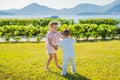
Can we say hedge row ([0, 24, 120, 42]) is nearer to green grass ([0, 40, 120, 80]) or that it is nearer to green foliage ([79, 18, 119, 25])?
green grass ([0, 40, 120, 80])

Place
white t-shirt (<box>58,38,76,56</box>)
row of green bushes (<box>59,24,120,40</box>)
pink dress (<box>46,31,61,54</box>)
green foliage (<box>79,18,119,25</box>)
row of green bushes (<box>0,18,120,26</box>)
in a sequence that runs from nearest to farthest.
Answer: white t-shirt (<box>58,38,76,56</box>), pink dress (<box>46,31,61,54</box>), row of green bushes (<box>59,24,120,40</box>), green foliage (<box>79,18,119,25</box>), row of green bushes (<box>0,18,120,26</box>)

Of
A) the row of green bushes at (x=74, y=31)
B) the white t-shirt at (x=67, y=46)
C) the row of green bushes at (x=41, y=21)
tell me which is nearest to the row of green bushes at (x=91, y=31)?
the row of green bushes at (x=74, y=31)

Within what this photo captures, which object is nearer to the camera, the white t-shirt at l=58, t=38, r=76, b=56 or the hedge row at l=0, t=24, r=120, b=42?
the white t-shirt at l=58, t=38, r=76, b=56

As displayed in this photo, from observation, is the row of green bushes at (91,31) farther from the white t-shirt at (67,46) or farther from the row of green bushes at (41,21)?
the white t-shirt at (67,46)

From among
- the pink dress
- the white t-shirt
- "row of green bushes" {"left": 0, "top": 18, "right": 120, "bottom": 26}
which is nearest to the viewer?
the white t-shirt

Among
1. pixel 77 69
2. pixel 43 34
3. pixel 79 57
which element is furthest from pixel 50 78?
pixel 43 34

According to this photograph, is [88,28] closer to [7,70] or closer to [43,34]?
[43,34]

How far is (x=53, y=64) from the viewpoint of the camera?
10.6 metres

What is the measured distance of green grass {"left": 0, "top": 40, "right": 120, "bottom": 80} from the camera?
908 centimetres

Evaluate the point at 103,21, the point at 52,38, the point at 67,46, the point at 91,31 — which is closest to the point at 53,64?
the point at 52,38

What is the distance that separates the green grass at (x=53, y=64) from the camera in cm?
908

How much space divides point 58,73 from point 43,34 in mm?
8273

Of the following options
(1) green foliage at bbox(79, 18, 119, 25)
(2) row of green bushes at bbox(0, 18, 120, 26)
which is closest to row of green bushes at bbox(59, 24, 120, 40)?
(1) green foliage at bbox(79, 18, 119, 25)

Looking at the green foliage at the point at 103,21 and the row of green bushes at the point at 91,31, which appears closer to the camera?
the row of green bushes at the point at 91,31
